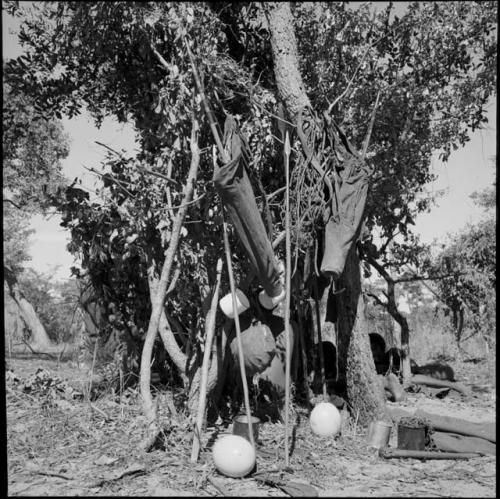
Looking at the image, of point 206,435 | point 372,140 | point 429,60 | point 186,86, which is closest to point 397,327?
point 372,140

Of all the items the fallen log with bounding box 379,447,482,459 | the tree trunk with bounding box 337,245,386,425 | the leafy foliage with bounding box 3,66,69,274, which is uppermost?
the leafy foliage with bounding box 3,66,69,274

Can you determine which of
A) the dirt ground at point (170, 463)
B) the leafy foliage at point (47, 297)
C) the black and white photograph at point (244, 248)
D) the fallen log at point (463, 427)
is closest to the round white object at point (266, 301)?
the black and white photograph at point (244, 248)

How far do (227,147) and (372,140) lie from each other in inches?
123

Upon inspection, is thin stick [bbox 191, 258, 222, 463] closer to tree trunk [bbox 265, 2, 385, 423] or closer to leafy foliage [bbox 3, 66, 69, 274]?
tree trunk [bbox 265, 2, 385, 423]

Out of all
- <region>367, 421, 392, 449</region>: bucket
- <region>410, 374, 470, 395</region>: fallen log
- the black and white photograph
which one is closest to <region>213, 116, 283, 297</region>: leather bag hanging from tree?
the black and white photograph

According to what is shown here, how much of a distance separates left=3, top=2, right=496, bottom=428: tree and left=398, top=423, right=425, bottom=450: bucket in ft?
2.84

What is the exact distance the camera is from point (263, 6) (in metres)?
5.77

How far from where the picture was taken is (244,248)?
4.28 m

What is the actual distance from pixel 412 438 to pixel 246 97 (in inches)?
139

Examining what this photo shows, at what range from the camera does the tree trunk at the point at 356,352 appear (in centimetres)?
518

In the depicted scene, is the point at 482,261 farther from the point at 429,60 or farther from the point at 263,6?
the point at 263,6

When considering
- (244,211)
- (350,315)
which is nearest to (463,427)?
(350,315)

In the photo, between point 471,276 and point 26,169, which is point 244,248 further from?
point 26,169

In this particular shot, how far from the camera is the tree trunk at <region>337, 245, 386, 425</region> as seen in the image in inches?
204
